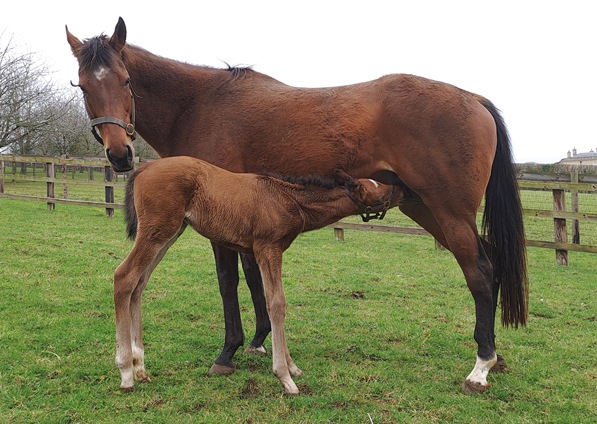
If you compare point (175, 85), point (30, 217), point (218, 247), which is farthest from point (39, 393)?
point (30, 217)

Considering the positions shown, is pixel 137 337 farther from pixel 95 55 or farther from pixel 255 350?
pixel 95 55

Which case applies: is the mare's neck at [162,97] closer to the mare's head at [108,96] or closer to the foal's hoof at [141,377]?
the mare's head at [108,96]

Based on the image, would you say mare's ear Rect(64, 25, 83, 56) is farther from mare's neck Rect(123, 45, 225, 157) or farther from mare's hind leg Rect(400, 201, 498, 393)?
mare's hind leg Rect(400, 201, 498, 393)

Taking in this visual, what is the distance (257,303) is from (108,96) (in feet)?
7.76

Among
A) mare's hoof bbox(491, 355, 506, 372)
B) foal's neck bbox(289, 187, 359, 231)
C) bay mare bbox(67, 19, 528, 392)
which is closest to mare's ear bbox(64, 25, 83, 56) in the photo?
bay mare bbox(67, 19, 528, 392)

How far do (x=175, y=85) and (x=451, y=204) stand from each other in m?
2.81

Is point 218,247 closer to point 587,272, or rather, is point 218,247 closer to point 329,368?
point 329,368

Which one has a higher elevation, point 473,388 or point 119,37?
point 119,37

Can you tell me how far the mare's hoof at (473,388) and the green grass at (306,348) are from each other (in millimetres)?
58

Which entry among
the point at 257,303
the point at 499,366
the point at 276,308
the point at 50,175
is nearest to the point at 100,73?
the point at 276,308

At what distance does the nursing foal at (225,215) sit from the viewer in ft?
10.6

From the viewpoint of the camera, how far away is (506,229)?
3945mm

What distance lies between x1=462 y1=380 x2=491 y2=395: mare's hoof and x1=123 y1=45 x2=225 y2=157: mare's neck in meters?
3.31

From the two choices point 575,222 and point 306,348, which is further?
point 575,222
